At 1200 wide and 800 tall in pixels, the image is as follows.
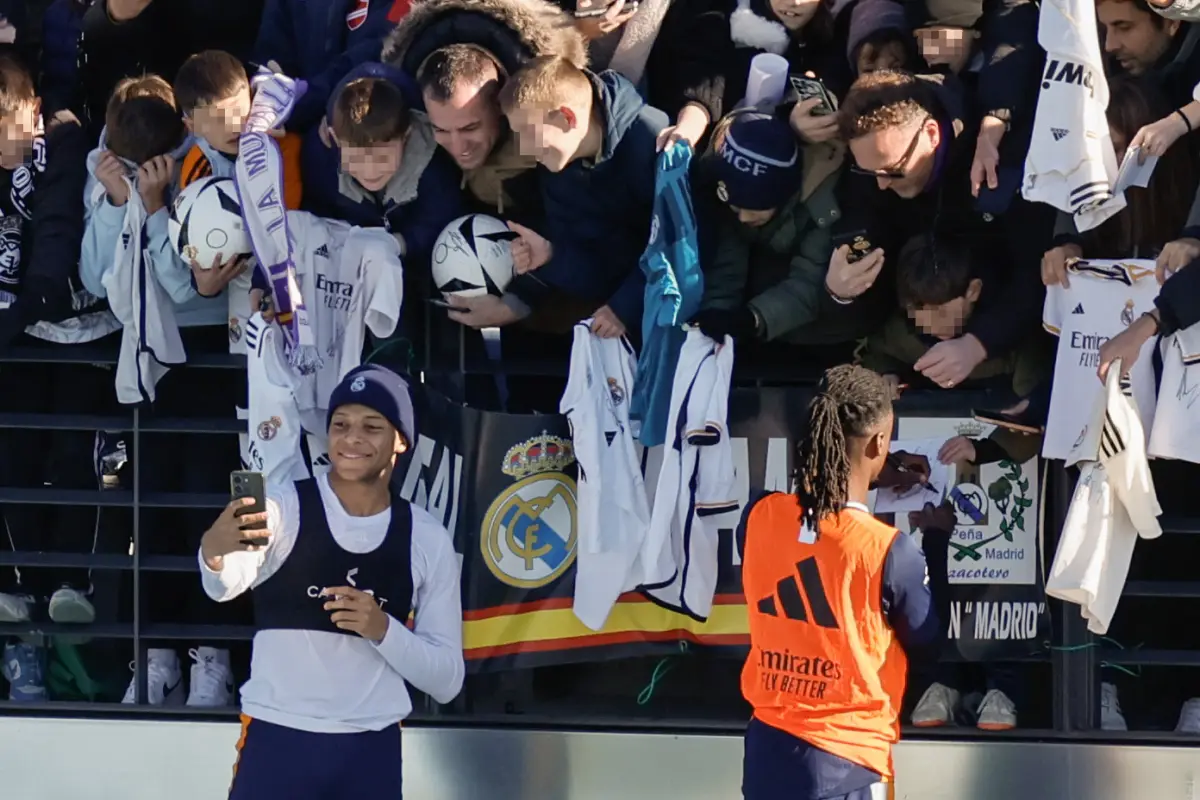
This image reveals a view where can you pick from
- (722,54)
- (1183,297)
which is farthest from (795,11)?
(1183,297)

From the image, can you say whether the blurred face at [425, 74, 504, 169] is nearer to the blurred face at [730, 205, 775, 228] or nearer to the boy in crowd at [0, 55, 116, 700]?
the blurred face at [730, 205, 775, 228]

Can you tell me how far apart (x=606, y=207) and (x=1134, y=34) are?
61.6 inches

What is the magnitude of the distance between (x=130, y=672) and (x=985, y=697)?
2644mm

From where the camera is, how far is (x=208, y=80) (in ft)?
16.8

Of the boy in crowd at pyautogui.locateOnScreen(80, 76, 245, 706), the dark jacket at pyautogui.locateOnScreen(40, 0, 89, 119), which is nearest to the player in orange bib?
the boy in crowd at pyautogui.locateOnScreen(80, 76, 245, 706)

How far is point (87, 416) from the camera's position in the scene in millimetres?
5367

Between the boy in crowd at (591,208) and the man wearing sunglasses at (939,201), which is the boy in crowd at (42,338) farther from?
the man wearing sunglasses at (939,201)

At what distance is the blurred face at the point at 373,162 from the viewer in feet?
16.4

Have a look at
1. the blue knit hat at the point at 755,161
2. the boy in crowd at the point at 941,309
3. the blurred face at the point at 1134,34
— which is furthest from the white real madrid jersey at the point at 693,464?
the blurred face at the point at 1134,34

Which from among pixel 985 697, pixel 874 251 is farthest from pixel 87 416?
pixel 985 697

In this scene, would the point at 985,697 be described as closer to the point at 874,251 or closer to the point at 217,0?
the point at 874,251

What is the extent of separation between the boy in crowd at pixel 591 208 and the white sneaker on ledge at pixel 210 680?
Result: 135 centimetres

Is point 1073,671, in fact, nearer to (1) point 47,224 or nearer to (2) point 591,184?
(2) point 591,184

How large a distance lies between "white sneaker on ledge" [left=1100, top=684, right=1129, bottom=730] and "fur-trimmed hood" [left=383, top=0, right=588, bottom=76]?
2.41 m
